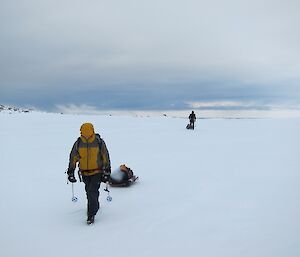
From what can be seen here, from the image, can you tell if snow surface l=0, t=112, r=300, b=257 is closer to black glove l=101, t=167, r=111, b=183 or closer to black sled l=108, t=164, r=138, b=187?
black sled l=108, t=164, r=138, b=187

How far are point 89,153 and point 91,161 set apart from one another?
0.55 feet

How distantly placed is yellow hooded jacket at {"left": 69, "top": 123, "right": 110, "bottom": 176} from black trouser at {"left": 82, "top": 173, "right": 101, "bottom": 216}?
0.14m

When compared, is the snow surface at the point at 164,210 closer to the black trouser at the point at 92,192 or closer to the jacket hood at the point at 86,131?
the black trouser at the point at 92,192

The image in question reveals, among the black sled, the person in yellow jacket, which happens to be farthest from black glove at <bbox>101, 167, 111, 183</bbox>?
the black sled

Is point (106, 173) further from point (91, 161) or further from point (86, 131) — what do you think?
point (86, 131)

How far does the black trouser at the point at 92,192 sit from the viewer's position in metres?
8.17

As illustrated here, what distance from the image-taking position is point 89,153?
320 inches

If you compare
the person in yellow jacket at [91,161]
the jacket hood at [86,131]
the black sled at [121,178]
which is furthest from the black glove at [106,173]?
the black sled at [121,178]

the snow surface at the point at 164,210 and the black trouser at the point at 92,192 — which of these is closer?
the snow surface at the point at 164,210

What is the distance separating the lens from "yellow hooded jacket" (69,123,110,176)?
8078mm

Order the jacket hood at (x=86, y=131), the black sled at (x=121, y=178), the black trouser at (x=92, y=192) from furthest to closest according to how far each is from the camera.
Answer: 1. the black sled at (x=121, y=178)
2. the black trouser at (x=92, y=192)
3. the jacket hood at (x=86, y=131)

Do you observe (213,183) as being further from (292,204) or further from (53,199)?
(53,199)

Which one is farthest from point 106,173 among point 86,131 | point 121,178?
point 121,178

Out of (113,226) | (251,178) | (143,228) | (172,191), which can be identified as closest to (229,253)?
(143,228)
